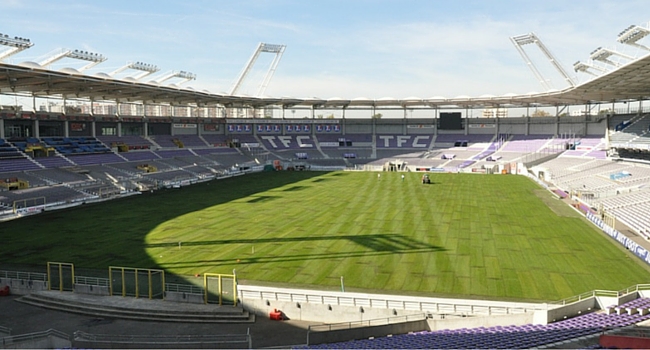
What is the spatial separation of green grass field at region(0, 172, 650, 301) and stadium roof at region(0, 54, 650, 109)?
1261 cm

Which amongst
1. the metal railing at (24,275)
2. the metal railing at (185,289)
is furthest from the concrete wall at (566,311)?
the metal railing at (24,275)

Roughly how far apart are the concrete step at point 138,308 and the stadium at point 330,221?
8 centimetres

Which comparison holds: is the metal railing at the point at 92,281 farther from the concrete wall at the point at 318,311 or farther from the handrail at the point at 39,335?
the concrete wall at the point at 318,311

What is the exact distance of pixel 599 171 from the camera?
55.5 m

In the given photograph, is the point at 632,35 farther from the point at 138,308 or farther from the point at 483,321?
the point at 138,308

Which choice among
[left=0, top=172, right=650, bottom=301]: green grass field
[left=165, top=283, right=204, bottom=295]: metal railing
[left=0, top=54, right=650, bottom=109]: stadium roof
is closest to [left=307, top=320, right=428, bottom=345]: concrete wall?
[left=0, top=172, right=650, bottom=301]: green grass field

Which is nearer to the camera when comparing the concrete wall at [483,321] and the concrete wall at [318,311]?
the concrete wall at [483,321]

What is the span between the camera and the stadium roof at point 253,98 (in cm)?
4356

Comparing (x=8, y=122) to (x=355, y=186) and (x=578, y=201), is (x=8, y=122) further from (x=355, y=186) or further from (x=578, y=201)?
(x=578, y=201)

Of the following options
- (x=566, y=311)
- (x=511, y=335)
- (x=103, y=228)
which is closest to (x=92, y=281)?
(x=103, y=228)

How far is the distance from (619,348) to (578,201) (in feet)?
112

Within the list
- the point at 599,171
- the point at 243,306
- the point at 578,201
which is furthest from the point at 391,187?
the point at 243,306

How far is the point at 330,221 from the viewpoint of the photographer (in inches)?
1407

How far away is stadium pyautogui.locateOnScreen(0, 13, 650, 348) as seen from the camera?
17078 mm
